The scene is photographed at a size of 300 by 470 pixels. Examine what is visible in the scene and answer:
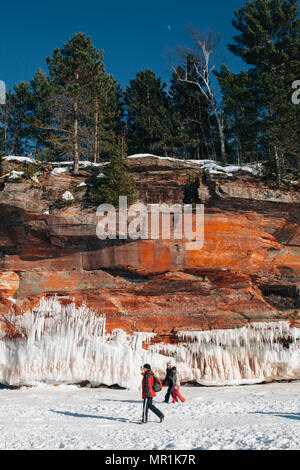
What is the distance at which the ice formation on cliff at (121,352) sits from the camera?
14.1 metres

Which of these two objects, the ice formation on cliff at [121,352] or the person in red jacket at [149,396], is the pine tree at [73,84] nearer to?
the ice formation on cliff at [121,352]

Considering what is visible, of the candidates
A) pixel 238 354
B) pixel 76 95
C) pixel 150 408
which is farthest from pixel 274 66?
pixel 150 408

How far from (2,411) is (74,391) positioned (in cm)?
436

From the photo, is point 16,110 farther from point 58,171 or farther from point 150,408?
point 150,408

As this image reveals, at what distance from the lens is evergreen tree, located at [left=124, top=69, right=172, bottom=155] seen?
22.9 metres

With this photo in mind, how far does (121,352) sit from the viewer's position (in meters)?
14.4

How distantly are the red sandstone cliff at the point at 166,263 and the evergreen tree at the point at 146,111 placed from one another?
847cm

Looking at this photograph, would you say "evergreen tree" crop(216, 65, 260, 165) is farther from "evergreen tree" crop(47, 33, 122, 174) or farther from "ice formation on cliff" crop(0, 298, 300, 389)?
"ice formation on cliff" crop(0, 298, 300, 389)

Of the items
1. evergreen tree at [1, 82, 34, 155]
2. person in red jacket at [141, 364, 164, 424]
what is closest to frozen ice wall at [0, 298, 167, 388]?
person in red jacket at [141, 364, 164, 424]

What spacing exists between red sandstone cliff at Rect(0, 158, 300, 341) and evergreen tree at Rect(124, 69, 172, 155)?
8.47 m

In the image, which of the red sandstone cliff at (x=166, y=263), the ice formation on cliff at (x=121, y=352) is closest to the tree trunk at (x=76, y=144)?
the red sandstone cliff at (x=166, y=263)

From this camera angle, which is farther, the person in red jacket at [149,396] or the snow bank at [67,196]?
the snow bank at [67,196]

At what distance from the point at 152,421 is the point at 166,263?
308 inches

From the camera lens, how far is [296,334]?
15.0 meters
